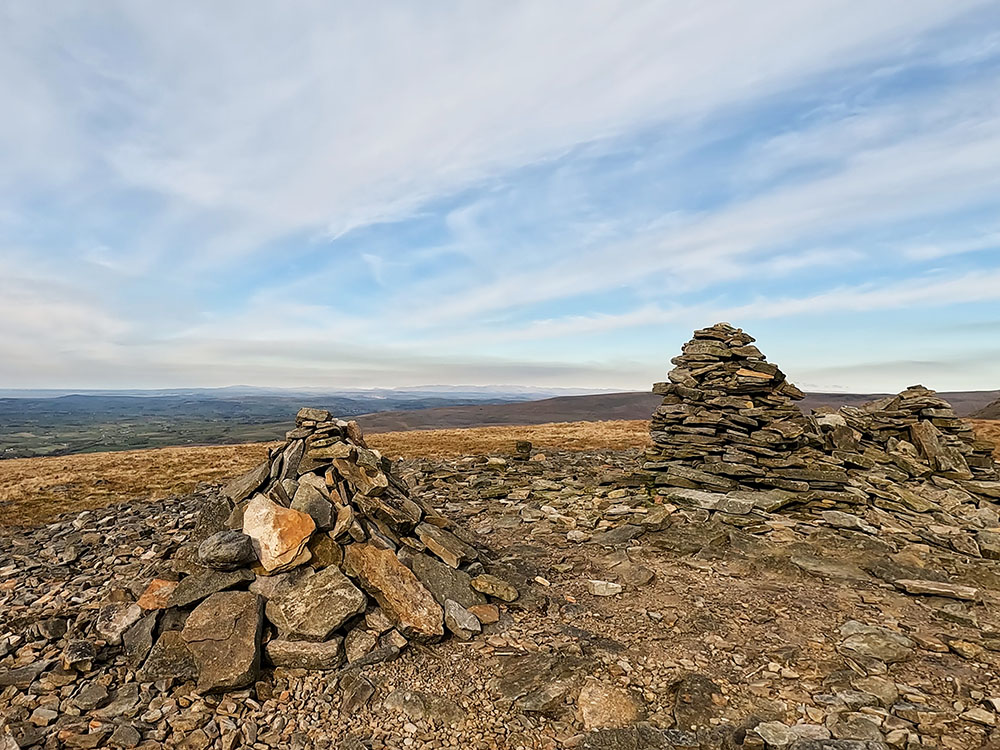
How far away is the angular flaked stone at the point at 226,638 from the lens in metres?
7.38

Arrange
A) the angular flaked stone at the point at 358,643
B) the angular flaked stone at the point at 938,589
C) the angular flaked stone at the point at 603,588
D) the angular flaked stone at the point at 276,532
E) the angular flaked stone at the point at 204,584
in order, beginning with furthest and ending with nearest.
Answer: the angular flaked stone at the point at 603,588, the angular flaked stone at the point at 938,589, the angular flaked stone at the point at 276,532, the angular flaked stone at the point at 204,584, the angular flaked stone at the point at 358,643

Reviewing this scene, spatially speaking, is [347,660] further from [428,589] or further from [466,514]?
[466,514]

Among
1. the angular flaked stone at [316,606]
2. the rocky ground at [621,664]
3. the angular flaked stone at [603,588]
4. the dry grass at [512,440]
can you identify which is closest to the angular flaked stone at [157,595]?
the rocky ground at [621,664]

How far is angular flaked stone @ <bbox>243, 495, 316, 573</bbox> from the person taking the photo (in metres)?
9.12

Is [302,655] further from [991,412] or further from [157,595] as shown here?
[991,412]

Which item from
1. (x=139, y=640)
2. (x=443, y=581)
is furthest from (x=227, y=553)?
(x=443, y=581)

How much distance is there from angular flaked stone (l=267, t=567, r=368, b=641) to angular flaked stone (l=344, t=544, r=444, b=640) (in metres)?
0.34

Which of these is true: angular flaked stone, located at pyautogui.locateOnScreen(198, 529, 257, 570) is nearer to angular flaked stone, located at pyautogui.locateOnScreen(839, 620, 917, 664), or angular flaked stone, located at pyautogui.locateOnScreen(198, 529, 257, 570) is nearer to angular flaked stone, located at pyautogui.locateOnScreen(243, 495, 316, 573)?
angular flaked stone, located at pyautogui.locateOnScreen(243, 495, 316, 573)

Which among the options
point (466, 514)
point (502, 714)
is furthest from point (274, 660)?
point (466, 514)

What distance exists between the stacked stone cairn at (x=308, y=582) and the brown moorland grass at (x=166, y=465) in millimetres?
11212

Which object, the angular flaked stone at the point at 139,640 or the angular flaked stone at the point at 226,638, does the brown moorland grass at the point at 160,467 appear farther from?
the angular flaked stone at the point at 226,638

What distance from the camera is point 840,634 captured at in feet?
28.3

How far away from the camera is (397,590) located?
9133mm

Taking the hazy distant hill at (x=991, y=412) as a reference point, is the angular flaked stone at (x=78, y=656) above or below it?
below
